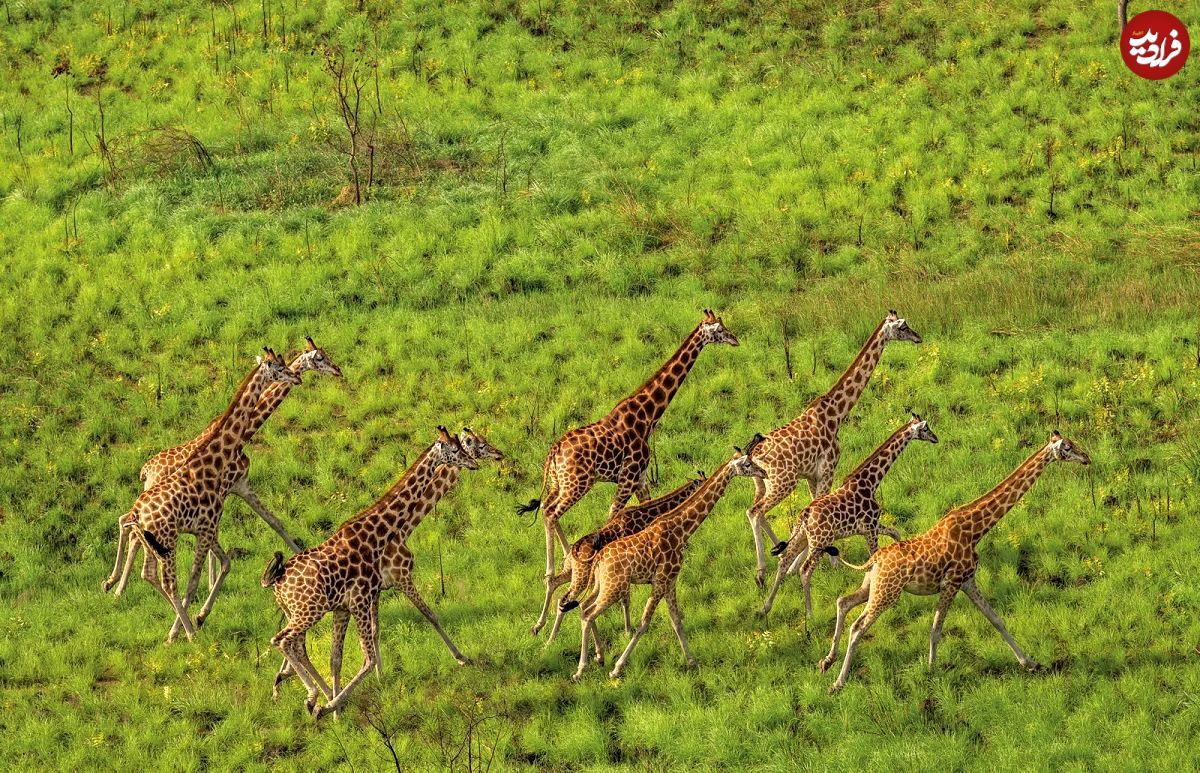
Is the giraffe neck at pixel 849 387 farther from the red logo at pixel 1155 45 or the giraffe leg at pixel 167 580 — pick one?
the red logo at pixel 1155 45

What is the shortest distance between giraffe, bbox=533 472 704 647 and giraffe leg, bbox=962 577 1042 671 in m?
3.46

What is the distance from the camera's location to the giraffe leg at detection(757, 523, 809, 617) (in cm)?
1992

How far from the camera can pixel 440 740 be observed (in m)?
18.3

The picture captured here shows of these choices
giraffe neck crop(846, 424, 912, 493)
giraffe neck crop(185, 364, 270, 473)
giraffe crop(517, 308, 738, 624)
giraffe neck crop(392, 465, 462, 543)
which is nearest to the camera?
giraffe neck crop(392, 465, 462, 543)

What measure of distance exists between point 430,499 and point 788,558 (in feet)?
14.9

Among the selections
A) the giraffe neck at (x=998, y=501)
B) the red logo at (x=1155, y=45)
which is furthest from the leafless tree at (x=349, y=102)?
the giraffe neck at (x=998, y=501)

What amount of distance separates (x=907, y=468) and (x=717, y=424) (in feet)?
11.5

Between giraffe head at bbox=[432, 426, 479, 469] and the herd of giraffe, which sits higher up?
giraffe head at bbox=[432, 426, 479, 469]

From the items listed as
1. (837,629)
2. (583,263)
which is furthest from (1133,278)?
(837,629)

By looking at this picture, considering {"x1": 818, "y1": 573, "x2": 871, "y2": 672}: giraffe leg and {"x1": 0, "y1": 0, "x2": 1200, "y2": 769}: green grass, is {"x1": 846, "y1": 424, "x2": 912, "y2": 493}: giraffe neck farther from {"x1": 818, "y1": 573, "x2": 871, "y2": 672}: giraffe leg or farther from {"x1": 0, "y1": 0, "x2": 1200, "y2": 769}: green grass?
{"x1": 0, "y1": 0, "x2": 1200, "y2": 769}: green grass

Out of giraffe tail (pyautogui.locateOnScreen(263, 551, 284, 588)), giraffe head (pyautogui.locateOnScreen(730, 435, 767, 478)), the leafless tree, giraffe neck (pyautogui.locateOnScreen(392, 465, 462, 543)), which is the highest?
the leafless tree

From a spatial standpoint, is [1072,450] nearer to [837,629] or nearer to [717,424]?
[837,629]

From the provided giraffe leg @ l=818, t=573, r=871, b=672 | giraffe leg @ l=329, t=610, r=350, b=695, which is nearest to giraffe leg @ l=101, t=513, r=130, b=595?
giraffe leg @ l=329, t=610, r=350, b=695

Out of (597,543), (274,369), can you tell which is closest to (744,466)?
(597,543)
